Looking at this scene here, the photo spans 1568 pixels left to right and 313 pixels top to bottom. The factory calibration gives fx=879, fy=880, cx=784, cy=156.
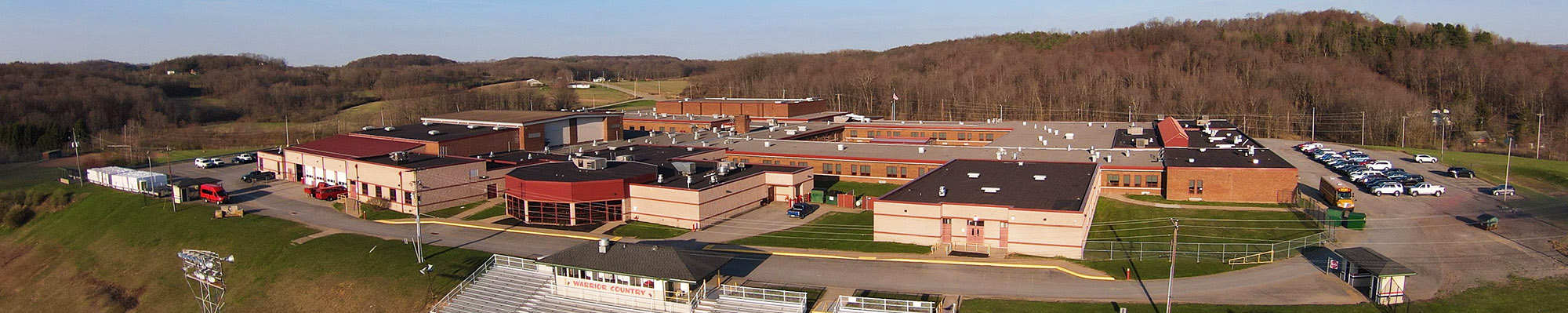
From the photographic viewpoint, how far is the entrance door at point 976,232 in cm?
3525

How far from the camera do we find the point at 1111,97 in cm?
10244

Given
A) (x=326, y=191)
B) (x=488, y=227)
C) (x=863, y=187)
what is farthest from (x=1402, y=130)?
(x=326, y=191)

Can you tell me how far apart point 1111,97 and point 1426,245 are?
6987cm

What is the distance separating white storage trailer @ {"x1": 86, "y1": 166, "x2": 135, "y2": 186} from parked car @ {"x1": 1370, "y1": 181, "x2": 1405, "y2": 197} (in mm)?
76677

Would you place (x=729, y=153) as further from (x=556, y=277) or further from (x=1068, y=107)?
(x=1068, y=107)

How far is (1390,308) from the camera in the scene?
26.4 metres

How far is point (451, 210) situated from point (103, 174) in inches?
1206

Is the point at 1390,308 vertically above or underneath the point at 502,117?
underneath

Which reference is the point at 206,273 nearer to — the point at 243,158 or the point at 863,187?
the point at 863,187

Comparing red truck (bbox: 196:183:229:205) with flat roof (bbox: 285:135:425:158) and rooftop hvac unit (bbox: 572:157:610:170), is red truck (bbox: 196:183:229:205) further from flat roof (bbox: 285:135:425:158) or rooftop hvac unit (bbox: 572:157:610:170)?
rooftop hvac unit (bbox: 572:157:610:170)

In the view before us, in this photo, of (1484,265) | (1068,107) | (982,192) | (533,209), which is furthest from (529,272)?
(1068,107)

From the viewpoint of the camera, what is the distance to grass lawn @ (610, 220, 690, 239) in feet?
131

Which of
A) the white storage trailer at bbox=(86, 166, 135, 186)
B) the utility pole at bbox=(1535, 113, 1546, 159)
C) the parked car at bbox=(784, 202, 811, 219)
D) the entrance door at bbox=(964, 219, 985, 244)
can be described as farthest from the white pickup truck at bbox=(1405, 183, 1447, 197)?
the white storage trailer at bbox=(86, 166, 135, 186)

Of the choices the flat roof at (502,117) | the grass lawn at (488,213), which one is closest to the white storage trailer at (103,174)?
the flat roof at (502,117)
